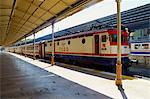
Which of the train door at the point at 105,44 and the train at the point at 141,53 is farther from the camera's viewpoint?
the train at the point at 141,53

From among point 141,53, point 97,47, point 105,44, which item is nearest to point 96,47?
point 97,47

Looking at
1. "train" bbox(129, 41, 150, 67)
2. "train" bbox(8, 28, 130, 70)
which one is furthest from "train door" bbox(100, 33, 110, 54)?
"train" bbox(129, 41, 150, 67)

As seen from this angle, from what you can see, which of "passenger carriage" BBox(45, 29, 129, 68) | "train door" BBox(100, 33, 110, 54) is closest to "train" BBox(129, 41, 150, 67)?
"passenger carriage" BBox(45, 29, 129, 68)

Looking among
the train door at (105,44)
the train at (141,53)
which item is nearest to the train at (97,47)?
the train door at (105,44)

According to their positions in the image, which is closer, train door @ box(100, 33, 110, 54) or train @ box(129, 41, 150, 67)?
train door @ box(100, 33, 110, 54)

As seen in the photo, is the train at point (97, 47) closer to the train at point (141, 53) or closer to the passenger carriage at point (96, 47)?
the passenger carriage at point (96, 47)

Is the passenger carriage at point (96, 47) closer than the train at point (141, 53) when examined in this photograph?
Yes

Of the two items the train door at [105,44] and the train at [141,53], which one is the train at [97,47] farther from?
the train at [141,53]

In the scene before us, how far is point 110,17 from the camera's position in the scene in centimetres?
3562

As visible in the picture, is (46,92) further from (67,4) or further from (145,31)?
(145,31)

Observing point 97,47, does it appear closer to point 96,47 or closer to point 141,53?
point 96,47

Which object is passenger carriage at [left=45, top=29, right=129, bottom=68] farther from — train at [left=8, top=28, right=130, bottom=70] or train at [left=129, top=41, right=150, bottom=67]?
train at [left=129, top=41, right=150, bottom=67]

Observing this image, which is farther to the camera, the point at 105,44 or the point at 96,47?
the point at 96,47

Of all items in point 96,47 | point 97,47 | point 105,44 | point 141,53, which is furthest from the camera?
point 141,53
